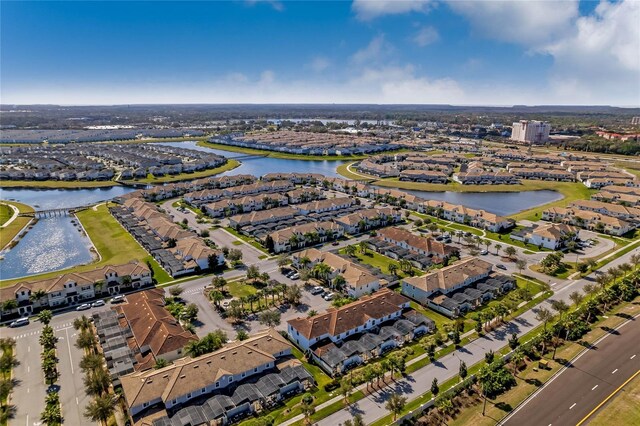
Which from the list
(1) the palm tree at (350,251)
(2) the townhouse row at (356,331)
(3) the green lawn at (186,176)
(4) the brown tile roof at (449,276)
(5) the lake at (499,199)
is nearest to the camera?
Result: (2) the townhouse row at (356,331)

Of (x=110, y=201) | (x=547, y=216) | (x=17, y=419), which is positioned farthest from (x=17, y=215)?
(x=547, y=216)

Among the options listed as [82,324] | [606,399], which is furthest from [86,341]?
[606,399]

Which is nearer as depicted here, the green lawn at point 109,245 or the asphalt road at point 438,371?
the asphalt road at point 438,371

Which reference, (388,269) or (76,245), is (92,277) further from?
(388,269)

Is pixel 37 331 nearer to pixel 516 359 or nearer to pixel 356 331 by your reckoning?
pixel 356 331

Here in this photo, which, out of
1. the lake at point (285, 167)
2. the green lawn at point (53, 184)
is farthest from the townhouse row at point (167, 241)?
the lake at point (285, 167)

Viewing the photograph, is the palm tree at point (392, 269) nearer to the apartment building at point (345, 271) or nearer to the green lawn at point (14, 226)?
the apartment building at point (345, 271)

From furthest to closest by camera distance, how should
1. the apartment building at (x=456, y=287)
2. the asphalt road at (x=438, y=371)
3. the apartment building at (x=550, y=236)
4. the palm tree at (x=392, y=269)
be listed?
1. the apartment building at (x=550, y=236)
2. the palm tree at (x=392, y=269)
3. the apartment building at (x=456, y=287)
4. the asphalt road at (x=438, y=371)
